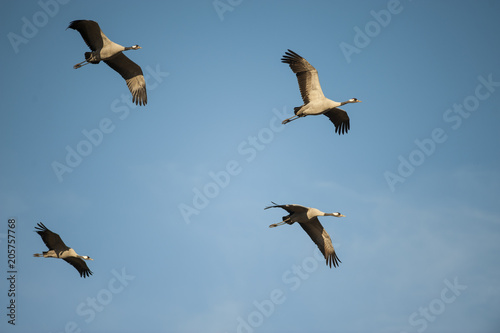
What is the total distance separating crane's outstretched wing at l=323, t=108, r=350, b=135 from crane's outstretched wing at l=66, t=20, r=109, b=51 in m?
10.7

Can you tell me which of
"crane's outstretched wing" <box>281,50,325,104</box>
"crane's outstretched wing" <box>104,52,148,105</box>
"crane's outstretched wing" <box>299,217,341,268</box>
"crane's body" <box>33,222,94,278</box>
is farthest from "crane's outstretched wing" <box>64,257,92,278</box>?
"crane's outstretched wing" <box>281,50,325,104</box>

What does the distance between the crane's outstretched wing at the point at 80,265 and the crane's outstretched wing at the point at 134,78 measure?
756 centimetres

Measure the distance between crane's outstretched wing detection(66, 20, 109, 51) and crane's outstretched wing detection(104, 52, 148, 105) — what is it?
1.23 m

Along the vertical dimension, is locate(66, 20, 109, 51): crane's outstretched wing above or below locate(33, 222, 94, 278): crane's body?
above

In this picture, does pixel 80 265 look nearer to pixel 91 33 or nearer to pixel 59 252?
pixel 59 252

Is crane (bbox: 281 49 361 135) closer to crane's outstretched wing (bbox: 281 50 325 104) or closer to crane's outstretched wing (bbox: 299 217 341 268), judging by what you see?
crane's outstretched wing (bbox: 281 50 325 104)

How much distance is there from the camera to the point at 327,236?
2919 cm

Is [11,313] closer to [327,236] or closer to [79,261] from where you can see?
[79,261]

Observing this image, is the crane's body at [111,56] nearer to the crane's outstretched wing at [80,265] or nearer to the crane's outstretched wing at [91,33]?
the crane's outstretched wing at [91,33]

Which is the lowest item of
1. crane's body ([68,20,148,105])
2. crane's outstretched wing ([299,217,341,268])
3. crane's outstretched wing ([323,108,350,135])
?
crane's outstretched wing ([299,217,341,268])

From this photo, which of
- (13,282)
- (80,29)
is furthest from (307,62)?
(13,282)

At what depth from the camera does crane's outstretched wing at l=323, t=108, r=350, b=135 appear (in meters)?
31.3

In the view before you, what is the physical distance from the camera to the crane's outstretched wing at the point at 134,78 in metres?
29.5

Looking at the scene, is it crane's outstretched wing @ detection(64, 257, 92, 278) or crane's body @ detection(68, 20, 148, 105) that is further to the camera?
crane's outstretched wing @ detection(64, 257, 92, 278)
